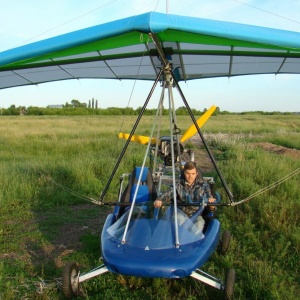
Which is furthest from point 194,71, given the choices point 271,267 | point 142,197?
point 271,267

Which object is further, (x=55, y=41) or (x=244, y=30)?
(x=55, y=41)

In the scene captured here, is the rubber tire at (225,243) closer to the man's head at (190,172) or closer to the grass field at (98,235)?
the grass field at (98,235)

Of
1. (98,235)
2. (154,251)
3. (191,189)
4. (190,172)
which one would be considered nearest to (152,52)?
(190,172)

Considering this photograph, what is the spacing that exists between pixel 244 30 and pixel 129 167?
7.25 metres

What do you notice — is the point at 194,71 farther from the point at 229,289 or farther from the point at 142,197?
the point at 229,289

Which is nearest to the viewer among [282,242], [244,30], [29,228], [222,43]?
[244,30]

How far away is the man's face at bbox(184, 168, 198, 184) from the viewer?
509 centimetres

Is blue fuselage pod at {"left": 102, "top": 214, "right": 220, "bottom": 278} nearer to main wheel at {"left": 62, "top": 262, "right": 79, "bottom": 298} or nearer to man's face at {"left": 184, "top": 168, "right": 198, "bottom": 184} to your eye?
main wheel at {"left": 62, "top": 262, "right": 79, "bottom": 298}

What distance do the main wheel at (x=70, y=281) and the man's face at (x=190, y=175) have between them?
193 centimetres

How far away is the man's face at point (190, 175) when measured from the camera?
16.7 ft

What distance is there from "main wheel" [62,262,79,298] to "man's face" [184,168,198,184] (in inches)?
75.9

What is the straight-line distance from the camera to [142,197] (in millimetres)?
4863

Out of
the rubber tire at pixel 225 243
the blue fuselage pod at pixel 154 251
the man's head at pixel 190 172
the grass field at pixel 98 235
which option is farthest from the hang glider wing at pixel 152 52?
the rubber tire at pixel 225 243

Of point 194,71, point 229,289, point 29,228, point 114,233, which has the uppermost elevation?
point 194,71
